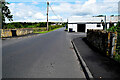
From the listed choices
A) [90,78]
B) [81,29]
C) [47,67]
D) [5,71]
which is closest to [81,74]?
[90,78]

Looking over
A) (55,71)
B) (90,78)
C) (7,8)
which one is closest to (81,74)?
(90,78)

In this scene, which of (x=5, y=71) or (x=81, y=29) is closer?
(x=5, y=71)

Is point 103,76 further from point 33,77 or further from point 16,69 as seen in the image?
point 16,69

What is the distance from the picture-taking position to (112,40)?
541cm

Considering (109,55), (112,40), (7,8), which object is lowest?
(109,55)

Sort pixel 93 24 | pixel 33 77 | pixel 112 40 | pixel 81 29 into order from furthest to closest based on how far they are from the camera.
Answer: pixel 81 29 < pixel 93 24 < pixel 112 40 < pixel 33 77

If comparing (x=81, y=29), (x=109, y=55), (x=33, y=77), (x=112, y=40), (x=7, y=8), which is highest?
(x=7, y=8)

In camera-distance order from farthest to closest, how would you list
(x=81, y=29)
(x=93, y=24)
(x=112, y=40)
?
(x=81, y=29)
(x=93, y=24)
(x=112, y=40)

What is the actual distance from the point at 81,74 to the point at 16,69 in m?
2.62

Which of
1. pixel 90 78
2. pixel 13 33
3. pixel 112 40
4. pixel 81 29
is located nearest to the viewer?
pixel 90 78

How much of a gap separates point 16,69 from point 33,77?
3.69 ft

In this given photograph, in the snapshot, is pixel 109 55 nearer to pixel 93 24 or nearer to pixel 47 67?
pixel 47 67

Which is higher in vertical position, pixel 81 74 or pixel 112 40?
pixel 112 40

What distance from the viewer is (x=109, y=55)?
18.7 ft
